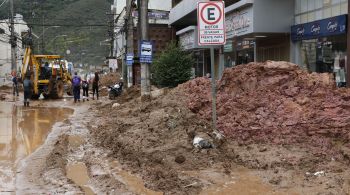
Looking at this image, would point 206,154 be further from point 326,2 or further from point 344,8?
point 326,2

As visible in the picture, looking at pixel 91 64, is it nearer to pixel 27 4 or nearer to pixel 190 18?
pixel 27 4

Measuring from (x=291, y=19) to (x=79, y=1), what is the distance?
92.2m

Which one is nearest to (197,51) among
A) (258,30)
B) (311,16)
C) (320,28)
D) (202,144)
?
(258,30)

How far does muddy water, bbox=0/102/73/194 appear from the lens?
9820 millimetres

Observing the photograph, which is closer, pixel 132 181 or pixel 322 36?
pixel 132 181

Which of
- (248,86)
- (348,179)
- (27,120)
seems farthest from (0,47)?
(348,179)

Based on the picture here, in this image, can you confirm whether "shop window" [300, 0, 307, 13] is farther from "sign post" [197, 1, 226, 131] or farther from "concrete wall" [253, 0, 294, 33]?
"sign post" [197, 1, 226, 131]

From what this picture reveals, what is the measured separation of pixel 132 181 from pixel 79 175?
1.33 meters

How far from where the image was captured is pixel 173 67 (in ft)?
92.5

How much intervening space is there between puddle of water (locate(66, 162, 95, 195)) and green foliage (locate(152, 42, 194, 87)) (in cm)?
1804

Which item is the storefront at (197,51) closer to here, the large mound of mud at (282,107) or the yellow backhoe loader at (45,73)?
the yellow backhoe loader at (45,73)

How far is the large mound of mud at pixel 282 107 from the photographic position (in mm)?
9484

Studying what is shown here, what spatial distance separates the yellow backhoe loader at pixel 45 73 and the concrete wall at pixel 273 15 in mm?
16027

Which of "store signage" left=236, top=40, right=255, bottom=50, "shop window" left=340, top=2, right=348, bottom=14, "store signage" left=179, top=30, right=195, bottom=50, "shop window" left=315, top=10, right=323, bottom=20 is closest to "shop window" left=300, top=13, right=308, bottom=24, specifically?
"shop window" left=315, top=10, right=323, bottom=20
